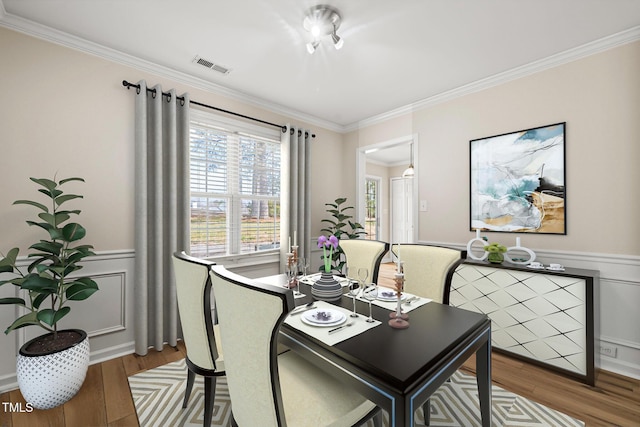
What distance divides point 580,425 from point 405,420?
163 centimetres

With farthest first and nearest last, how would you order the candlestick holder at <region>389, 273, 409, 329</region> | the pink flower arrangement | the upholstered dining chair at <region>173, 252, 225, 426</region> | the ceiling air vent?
the ceiling air vent < the pink flower arrangement < the upholstered dining chair at <region>173, 252, 225, 426</region> < the candlestick holder at <region>389, 273, 409, 329</region>

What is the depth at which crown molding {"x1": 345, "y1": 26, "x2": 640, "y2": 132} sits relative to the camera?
216 centimetres

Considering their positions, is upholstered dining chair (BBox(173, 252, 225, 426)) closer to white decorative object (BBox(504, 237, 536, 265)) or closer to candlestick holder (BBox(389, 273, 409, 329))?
candlestick holder (BBox(389, 273, 409, 329))

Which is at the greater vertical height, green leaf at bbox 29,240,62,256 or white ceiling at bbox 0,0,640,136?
white ceiling at bbox 0,0,640,136

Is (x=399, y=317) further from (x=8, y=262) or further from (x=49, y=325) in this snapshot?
(x=8, y=262)

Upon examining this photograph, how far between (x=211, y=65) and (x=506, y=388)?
3686mm

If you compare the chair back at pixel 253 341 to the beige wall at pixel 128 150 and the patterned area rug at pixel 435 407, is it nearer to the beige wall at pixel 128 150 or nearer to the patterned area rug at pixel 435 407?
the patterned area rug at pixel 435 407

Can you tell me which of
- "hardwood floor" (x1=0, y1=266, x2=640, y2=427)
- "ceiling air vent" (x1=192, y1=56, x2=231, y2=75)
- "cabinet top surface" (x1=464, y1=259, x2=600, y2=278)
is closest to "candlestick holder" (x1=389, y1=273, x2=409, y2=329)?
"hardwood floor" (x1=0, y1=266, x2=640, y2=427)

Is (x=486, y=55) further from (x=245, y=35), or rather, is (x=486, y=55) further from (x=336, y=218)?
(x=336, y=218)

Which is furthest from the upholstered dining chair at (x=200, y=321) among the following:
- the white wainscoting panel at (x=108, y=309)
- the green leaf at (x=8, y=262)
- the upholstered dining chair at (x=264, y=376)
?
the white wainscoting panel at (x=108, y=309)

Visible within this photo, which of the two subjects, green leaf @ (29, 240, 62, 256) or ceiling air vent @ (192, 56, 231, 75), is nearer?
green leaf @ (29, 240, 62, 256)

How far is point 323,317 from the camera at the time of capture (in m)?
1.40

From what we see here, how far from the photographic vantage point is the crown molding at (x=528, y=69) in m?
2.16

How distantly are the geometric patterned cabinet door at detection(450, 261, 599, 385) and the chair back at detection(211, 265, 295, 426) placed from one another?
2330 millimetres
